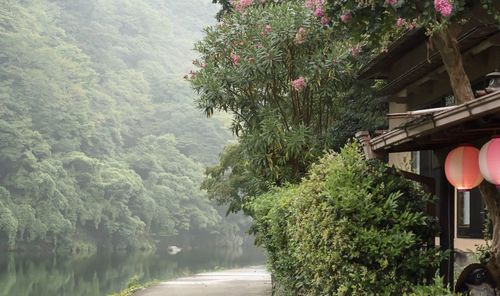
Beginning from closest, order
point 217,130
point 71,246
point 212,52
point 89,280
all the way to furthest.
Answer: point 212,52 → point 89,280 → point 71,246 → point 217,130

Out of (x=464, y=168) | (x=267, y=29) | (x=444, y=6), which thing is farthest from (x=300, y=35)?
(x=464, y=168)

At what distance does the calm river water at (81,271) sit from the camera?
32250 mm

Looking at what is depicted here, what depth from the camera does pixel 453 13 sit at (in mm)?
5664

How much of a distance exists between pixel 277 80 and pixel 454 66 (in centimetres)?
786

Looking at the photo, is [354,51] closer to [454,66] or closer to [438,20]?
[438,20]

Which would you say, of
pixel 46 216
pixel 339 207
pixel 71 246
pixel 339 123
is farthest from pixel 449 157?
pixel 71 246

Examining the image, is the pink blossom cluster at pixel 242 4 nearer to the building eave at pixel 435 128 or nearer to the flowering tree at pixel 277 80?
the flowering tree at pixel 277 80

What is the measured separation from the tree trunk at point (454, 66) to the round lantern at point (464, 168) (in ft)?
1.39

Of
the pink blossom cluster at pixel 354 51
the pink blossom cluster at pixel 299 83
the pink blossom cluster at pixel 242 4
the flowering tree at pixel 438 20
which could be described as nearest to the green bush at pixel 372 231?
the flowering tree at pixel 438 20

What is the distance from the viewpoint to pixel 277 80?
13781 millimetres

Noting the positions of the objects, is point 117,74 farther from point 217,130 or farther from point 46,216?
point 46,216

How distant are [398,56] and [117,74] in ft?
246

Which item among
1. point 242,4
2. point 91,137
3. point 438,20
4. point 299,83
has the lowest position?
point 438,20

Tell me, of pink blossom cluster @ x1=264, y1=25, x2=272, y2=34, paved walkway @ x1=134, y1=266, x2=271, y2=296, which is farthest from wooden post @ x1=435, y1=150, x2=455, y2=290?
paved walkway @ x1=134, y1=266, x2=271, y2=296
